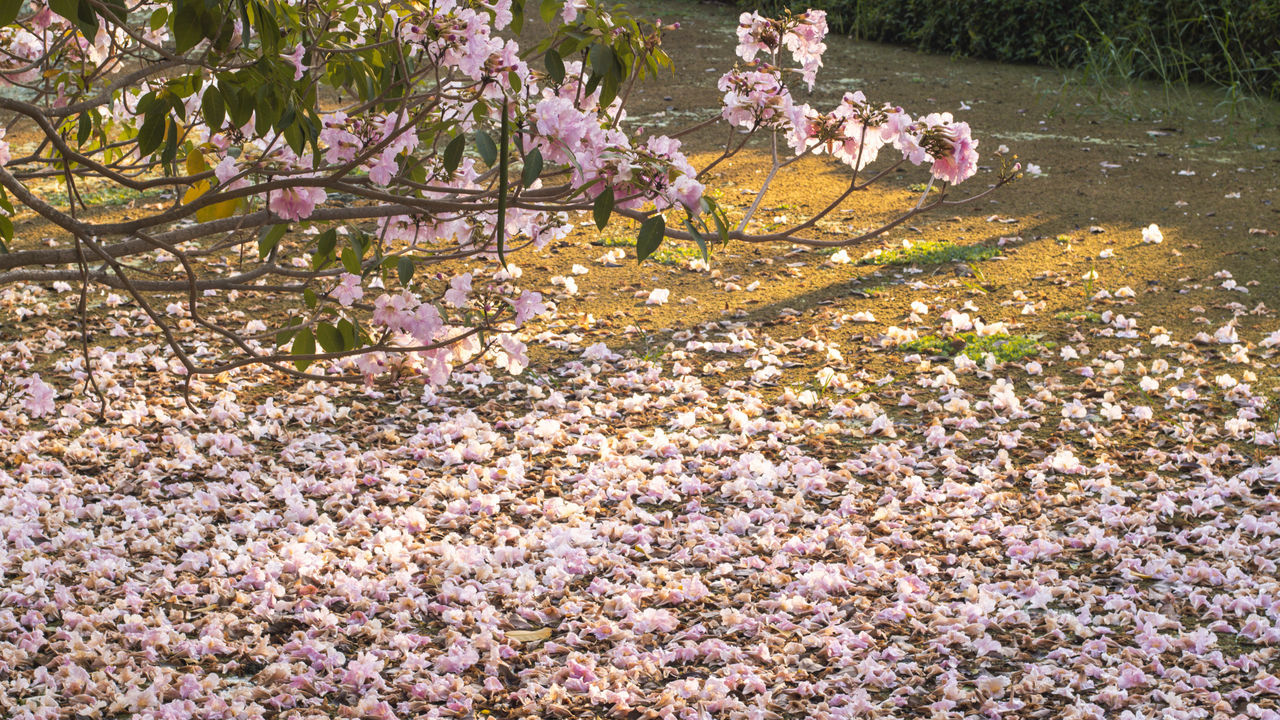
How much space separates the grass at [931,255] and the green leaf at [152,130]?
150 inches

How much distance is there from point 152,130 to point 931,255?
3.96 meters

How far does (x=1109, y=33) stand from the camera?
8.19 metres

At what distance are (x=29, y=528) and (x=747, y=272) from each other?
3.16 m

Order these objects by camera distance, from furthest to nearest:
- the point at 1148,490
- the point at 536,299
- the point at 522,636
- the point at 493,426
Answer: the point at 493,426 → the point at 1148,490 → the point at 522,636 → the point at 536,299

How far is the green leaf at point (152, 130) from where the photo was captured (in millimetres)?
1857

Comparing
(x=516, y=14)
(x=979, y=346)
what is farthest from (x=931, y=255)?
(x=516, y=14)

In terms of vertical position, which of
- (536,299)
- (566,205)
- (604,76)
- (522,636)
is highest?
(604,76)

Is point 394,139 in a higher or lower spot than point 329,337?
higher

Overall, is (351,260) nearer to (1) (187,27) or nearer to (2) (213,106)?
(2) (213,106)

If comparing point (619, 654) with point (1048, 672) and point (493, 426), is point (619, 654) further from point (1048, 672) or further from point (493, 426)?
point (493, 426)

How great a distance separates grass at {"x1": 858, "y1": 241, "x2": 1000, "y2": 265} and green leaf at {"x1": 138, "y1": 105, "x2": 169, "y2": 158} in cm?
380

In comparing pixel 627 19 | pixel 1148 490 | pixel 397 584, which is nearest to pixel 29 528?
pixel 397 584

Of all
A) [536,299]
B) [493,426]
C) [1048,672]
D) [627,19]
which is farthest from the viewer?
[493,426]

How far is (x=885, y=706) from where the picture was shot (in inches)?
92.4
